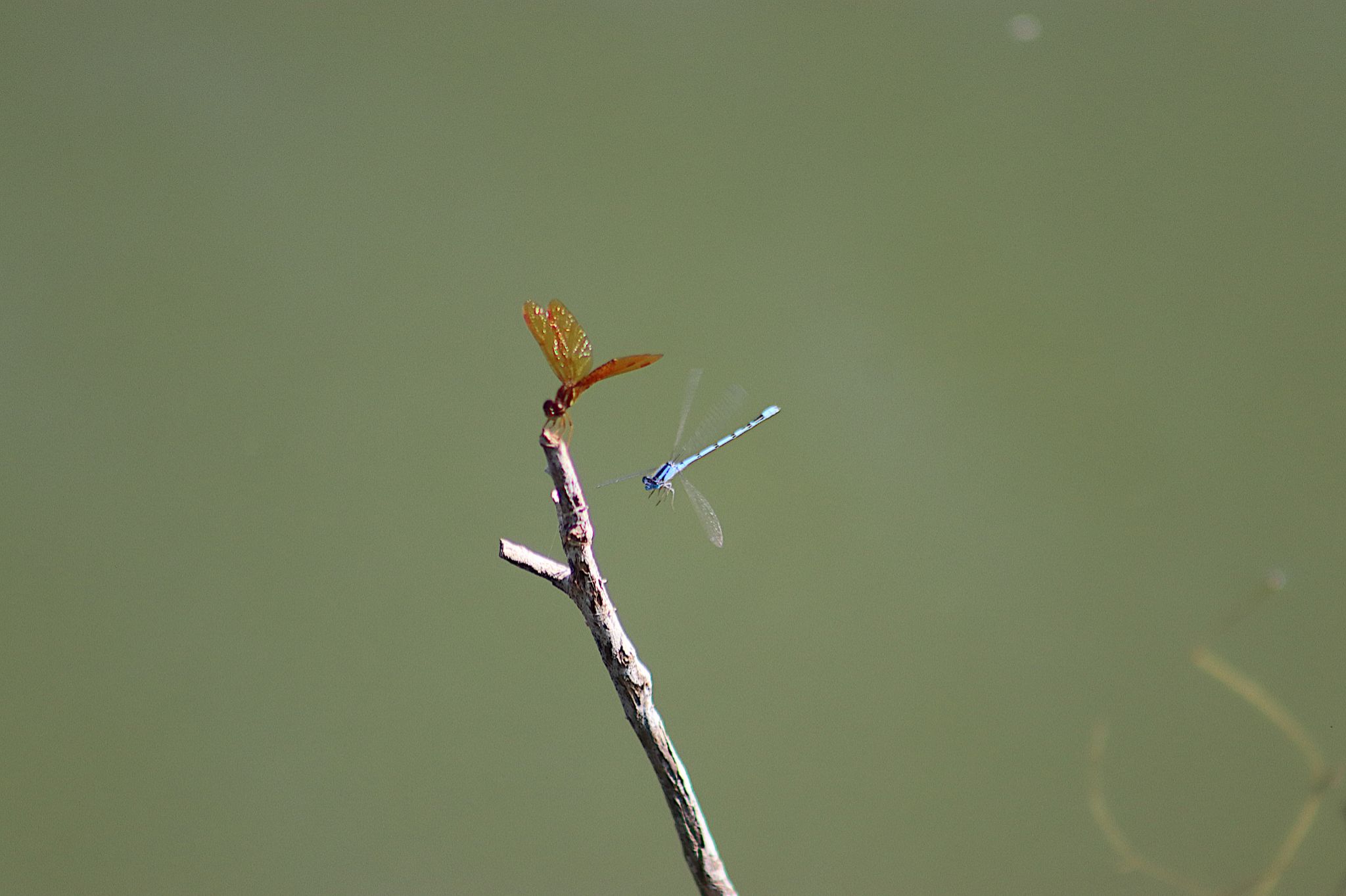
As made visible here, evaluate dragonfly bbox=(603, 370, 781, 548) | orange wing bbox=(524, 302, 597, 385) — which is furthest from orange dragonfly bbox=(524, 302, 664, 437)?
dragonfly bbox=(603, 370, 781, 548)

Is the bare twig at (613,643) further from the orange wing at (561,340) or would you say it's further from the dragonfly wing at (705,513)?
the dragonfly wing at (705,513)

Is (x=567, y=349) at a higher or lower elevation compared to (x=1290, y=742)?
higher

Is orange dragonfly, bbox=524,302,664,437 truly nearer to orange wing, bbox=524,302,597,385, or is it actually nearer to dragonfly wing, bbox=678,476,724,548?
orange wing, bbox=524,302,597,385

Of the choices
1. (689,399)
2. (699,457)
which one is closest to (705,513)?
(699,457)

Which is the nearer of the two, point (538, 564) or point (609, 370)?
point (538, 564)

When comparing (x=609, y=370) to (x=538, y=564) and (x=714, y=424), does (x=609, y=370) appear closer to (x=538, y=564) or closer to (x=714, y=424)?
(x=538, y=564)

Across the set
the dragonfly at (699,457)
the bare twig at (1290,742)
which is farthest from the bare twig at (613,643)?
the bare twig at (1290,742)
